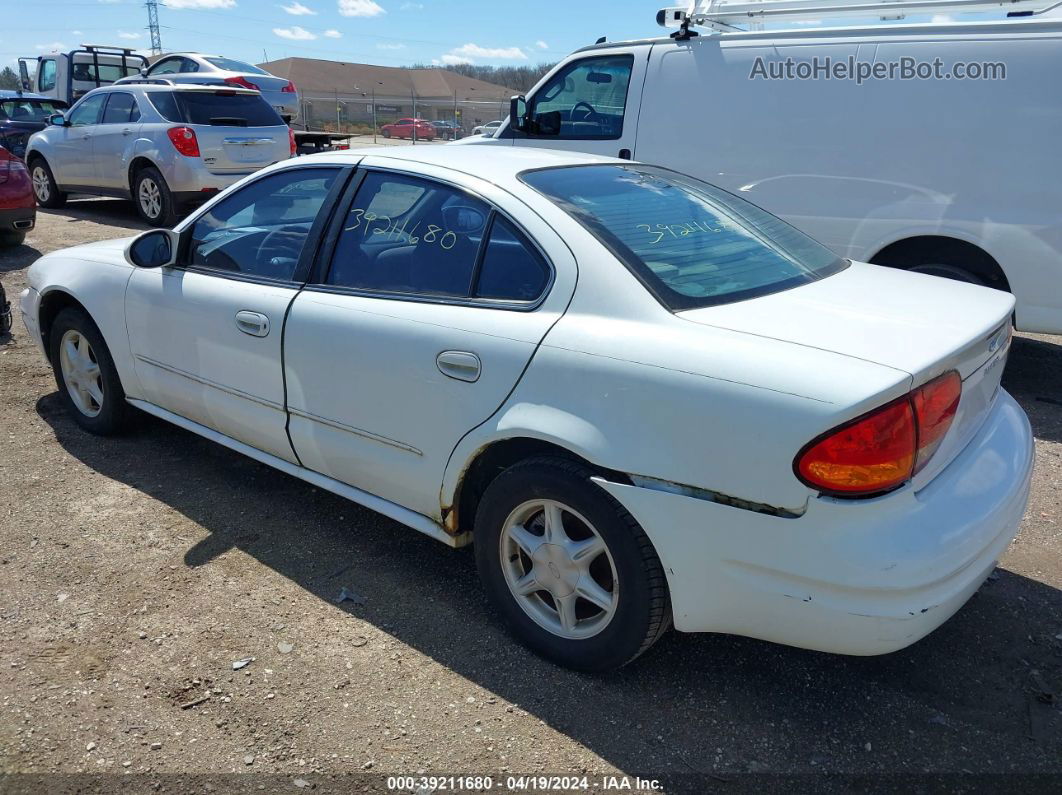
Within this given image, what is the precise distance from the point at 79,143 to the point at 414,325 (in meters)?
10.7

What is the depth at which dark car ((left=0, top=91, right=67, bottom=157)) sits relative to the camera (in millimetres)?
14164

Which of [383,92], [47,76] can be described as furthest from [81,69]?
[383,92]

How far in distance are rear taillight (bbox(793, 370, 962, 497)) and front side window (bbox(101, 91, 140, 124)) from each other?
10847mm

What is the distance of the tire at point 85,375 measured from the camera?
14.2ft

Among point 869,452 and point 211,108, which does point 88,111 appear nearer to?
point 211,108

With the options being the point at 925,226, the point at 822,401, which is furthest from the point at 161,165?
the point at 822,401

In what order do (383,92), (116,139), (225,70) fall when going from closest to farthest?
(116,139) → (225,70) → (383,92)

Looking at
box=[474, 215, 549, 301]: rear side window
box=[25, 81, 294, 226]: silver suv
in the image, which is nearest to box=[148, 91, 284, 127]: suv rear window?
box=[25, 81, 294, 226]: silver suv

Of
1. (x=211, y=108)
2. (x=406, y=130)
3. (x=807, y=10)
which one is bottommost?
(x=406, y=130)

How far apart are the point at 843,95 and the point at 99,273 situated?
4.45 m

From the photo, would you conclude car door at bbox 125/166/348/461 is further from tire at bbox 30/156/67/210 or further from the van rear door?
tire at bbox 30/156/67/210

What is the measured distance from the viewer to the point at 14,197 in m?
8.88

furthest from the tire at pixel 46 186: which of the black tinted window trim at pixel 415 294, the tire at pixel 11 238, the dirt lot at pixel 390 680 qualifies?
the black tinted window trim at pixel 415 294

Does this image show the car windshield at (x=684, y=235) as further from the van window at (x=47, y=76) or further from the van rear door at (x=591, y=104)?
the van window at (x=47, y=76)
